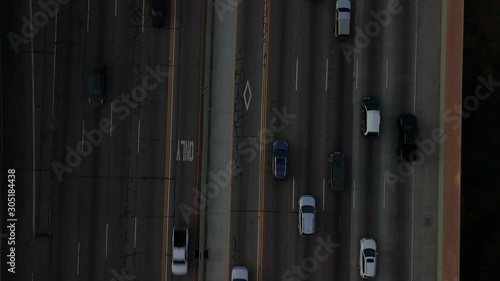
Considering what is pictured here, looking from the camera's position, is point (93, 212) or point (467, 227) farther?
point (467, 227)

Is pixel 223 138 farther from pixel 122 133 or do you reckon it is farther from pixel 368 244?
pixel 368 244

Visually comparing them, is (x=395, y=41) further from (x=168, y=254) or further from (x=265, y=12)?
(x=168, y=254)

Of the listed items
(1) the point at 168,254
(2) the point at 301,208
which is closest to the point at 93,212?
(1) the point at 168,254

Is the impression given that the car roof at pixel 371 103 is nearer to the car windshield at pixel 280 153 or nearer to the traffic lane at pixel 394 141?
the traffic lane at pixel 394 141

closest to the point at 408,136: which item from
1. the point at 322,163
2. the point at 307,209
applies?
the point at 322,163

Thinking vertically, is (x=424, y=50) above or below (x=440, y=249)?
above

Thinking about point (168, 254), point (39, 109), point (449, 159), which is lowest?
point (168, 254)

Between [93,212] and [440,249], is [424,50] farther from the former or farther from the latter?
[93,212]

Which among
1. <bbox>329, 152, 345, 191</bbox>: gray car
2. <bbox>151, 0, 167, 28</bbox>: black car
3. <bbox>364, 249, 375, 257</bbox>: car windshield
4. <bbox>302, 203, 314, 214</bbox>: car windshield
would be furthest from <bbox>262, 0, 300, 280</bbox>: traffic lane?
<bbox>151, 0, 167, 28</bbox>: black car
